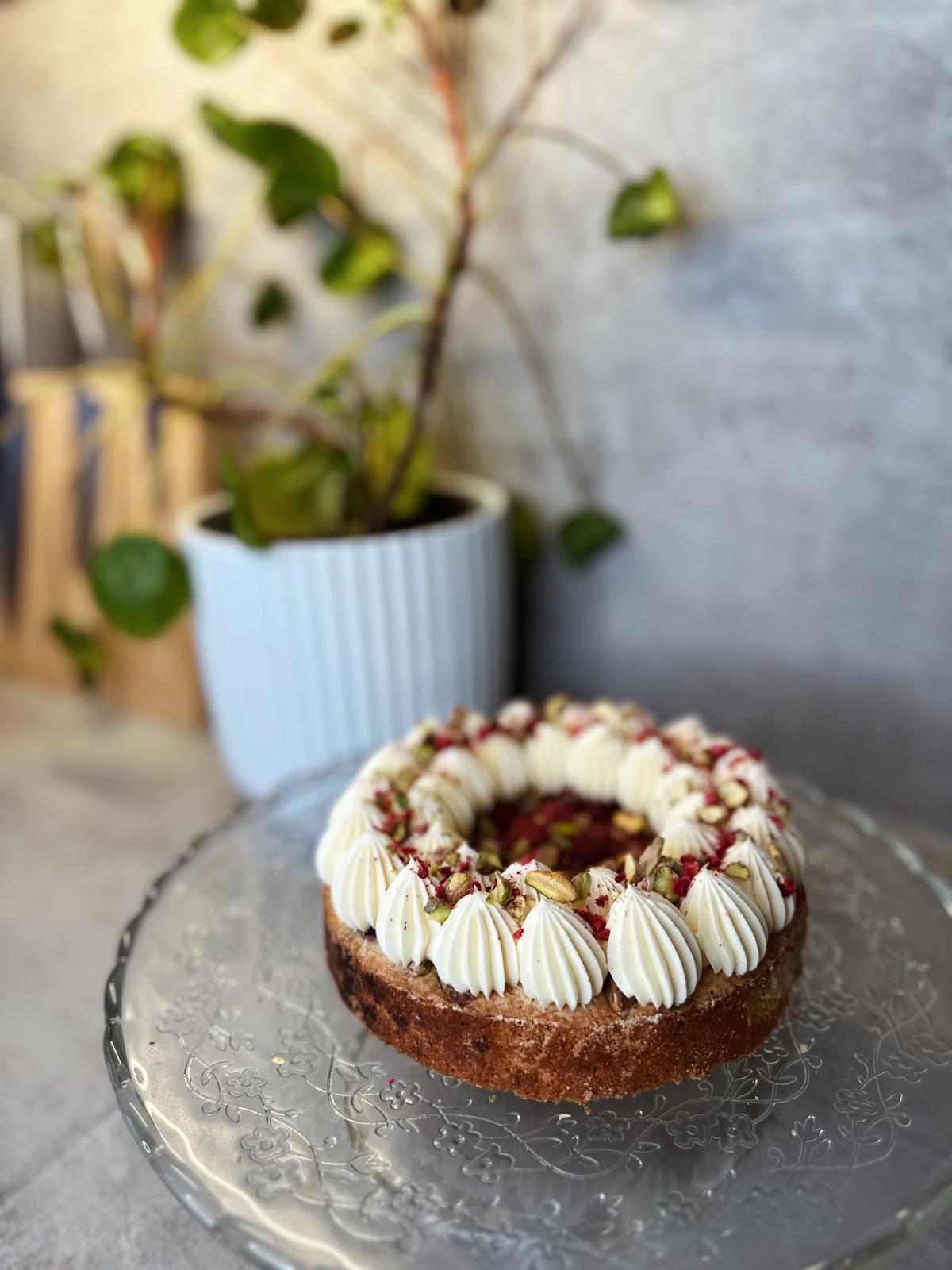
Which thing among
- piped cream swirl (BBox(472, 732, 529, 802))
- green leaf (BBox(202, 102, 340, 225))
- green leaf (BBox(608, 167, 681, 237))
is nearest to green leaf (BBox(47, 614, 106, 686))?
green leaf (BBox(202, 102, 340, 225))

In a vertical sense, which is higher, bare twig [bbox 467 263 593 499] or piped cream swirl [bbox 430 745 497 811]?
bare twig [bbox 467 263 593 499]

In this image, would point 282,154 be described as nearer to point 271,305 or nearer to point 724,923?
point 271,305

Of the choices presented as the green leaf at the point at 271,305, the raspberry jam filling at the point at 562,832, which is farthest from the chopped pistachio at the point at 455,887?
the green leaf at the point at 271,305

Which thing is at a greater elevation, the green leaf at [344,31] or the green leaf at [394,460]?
the green leaf at [344,31]

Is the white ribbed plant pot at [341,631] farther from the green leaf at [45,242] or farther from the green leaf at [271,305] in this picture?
the green leaf at [45,242]

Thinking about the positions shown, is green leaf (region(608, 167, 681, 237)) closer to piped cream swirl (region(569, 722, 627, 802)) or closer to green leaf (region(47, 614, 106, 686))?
piped cream swirl (region(569, 722, 627, 802))

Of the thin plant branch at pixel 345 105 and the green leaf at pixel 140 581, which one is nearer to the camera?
the green leaf at pixel 140 581
